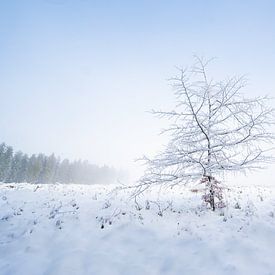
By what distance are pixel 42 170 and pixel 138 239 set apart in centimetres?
11240

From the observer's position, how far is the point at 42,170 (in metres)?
114

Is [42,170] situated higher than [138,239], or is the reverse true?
[42,170]

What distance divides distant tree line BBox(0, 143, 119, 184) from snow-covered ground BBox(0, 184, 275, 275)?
87.5m

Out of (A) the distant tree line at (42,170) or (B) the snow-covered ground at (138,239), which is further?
(A) the distant tree line at (42,170)

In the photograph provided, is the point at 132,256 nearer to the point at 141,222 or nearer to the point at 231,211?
the point at 141,222

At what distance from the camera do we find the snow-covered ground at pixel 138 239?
6.91m

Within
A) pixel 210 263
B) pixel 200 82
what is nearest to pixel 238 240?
pixel 210 263

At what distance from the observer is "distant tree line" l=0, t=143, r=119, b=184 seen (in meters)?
95.7

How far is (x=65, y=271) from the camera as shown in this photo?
6934 mm

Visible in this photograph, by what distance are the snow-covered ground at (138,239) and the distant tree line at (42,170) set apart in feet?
287

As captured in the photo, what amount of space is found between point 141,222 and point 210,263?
2867 mm

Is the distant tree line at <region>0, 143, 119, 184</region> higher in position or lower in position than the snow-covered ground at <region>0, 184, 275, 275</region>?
higher

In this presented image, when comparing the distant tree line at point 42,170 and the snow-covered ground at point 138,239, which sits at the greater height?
the distant tree line at point 42,170

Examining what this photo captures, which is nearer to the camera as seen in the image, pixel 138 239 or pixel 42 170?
pixel 138 239
